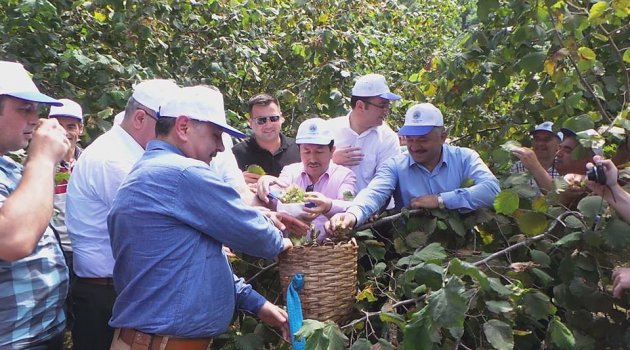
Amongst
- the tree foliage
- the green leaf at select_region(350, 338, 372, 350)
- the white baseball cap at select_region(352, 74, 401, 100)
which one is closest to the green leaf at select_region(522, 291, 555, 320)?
the tree foliage

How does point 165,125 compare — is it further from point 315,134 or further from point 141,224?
point 315,134

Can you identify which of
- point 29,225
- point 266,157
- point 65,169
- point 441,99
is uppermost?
point 29,225

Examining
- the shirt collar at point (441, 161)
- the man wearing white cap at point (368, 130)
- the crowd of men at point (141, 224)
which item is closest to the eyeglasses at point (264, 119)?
the man wearing white cap at point (368, 130)

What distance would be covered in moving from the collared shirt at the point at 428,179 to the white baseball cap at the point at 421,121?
0.14m

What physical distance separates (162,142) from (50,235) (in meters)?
0.55

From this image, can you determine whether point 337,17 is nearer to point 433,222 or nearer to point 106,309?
point 433,222

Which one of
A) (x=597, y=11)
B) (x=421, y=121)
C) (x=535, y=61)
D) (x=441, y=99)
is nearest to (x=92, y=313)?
(x=421, y=121)

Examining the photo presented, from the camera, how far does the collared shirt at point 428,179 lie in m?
3.55

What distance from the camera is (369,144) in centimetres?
455

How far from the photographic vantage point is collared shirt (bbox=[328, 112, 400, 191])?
446 cm

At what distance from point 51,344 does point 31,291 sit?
257 mm

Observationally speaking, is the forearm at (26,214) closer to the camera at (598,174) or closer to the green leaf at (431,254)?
the green leaf at (431,254)

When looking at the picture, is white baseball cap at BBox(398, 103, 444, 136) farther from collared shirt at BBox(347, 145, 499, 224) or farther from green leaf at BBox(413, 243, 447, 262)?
green leaf at BBox(413, 243, 447, 262)

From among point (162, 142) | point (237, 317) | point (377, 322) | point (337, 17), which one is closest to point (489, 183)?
point (377, 322)
